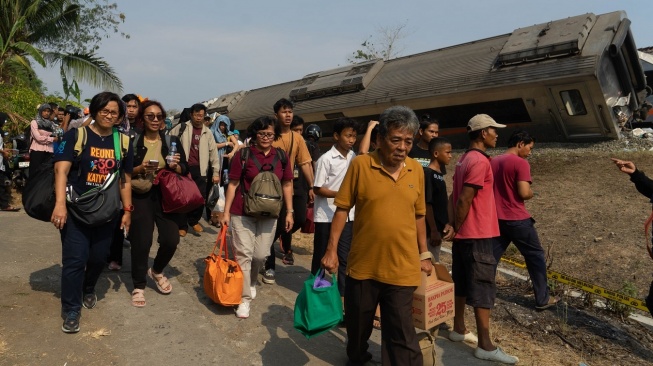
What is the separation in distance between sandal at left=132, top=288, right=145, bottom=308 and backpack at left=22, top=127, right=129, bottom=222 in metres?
0.98

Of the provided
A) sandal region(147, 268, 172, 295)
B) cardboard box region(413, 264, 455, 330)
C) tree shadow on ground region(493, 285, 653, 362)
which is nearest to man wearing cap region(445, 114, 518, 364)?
cardboard box region(413, 264, 455, 330)

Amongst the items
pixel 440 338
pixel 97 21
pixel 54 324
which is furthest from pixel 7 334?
pixel 97 21

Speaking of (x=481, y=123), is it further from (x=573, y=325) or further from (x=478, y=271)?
(x=573, y=325)

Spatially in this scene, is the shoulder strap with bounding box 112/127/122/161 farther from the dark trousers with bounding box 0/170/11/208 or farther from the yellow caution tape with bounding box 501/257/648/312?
the dark trousers with bounding box 0/170/11/208

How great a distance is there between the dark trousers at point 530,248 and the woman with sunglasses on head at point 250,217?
6.98 ft

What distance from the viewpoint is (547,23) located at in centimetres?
1118

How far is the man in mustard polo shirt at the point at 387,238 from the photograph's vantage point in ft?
9.93

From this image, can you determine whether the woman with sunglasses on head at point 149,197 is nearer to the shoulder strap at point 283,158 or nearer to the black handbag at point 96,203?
the black handbag at point 96,203

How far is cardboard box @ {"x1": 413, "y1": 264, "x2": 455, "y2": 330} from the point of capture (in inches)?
127

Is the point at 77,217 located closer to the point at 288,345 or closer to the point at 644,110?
the point at 288,345

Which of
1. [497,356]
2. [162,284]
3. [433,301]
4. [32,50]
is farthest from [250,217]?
[32,50]

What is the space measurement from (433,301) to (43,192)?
2781mm

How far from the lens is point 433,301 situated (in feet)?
10.8

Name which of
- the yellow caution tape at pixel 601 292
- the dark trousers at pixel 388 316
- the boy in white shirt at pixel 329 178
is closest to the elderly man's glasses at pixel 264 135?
the boy in white shirt at pixel 329 178
